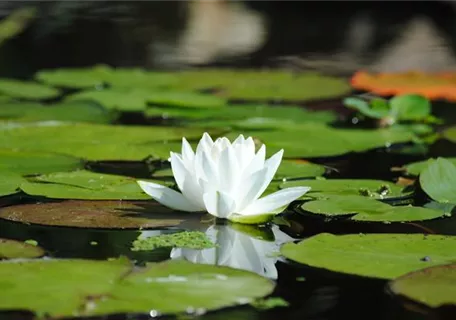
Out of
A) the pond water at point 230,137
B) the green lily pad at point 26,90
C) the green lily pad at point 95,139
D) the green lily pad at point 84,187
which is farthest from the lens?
the green lily pad at point 26,90

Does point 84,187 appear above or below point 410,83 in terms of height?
below

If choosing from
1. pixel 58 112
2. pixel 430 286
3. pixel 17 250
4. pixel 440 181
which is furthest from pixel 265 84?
pixel 430 286

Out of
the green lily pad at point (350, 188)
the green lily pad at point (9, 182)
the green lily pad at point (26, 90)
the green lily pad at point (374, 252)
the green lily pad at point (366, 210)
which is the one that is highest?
the green lily pad at point (26, 90)

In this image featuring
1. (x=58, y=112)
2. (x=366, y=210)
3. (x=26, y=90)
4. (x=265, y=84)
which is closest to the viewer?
(x=366, y=210)

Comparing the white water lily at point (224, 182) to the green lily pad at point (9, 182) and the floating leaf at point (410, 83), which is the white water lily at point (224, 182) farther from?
the floating leaf at point (410, 83)

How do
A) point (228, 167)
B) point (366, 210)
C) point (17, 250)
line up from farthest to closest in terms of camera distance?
point (366, 210) → point (228, 167) → point (17, 250)

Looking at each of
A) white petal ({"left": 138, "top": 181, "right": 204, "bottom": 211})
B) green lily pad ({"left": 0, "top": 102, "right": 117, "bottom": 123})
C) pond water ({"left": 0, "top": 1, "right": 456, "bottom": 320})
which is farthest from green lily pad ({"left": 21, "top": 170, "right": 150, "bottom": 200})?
green lily pad ({"left": 0, "top": 102, "right": 117, "bottom": 123})

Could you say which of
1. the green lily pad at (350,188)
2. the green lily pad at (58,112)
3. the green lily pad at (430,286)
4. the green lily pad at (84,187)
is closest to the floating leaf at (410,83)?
the green lily pad at (58,112)

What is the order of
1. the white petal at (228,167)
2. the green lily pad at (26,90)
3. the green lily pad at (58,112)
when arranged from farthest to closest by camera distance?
the green lily pad at (26,90), the green lily pad at (58,112), the white petal at (228,167)

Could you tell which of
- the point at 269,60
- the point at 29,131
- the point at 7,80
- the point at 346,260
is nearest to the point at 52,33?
the point at 269,60

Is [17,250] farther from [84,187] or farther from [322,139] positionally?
[322,139]
